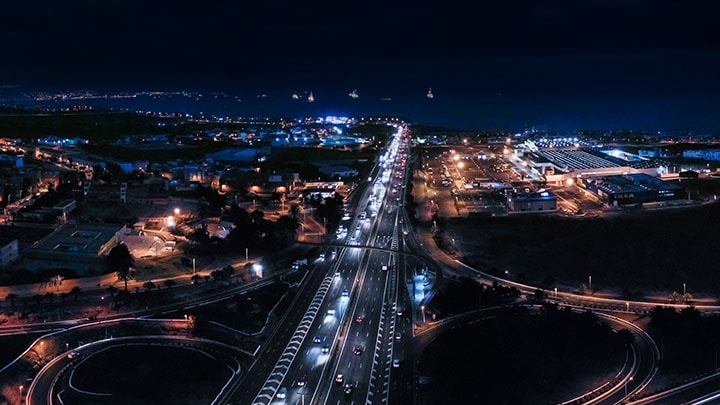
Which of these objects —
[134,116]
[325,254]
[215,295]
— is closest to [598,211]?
[325,254]

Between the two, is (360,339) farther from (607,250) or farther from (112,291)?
(607,250)

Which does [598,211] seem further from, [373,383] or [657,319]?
[373,383]

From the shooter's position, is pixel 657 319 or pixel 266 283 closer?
pixel 657 319

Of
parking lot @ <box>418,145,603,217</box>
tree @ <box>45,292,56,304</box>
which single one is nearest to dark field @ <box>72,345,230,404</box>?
tree @ <box>45,292,56,304</box>

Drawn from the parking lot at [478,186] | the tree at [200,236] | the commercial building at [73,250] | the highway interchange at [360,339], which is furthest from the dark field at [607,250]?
the commercial building at [73,250]

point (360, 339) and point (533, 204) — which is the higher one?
point (533, 204)

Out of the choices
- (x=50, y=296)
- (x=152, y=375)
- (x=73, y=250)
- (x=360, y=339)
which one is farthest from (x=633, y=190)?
(x=50, y=296)
